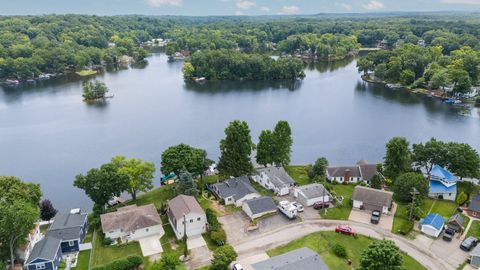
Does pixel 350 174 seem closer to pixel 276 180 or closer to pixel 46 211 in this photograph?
pixel 276 180

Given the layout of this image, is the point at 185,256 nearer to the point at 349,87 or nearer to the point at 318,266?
the point at 318,266

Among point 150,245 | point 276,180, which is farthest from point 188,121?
point 150,245

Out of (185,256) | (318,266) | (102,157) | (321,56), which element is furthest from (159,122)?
(321,56)

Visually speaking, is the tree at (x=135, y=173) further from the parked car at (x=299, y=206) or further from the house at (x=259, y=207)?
the parked car at (x=299, y=206)

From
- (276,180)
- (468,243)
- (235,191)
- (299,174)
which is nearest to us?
(468,243)

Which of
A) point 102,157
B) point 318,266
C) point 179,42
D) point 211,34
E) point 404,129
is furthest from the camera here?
point 211,34

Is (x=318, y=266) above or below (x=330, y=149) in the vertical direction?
above
